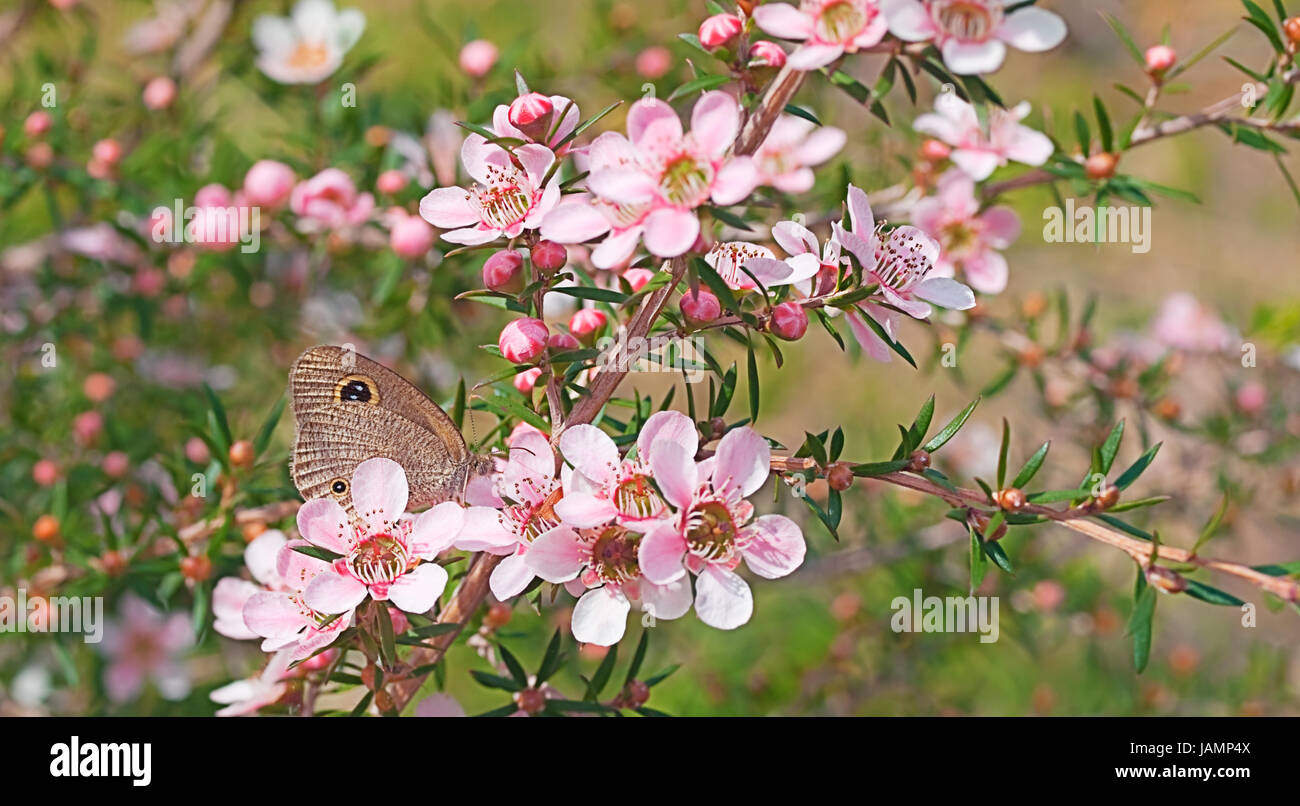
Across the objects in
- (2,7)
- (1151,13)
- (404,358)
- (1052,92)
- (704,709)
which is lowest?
(704,709)

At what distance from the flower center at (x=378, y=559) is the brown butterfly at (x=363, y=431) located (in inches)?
6.0

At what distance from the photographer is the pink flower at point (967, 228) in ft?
5.74

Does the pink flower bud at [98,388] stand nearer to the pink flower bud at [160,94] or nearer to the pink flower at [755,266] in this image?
the pink flower bud at [160,94]

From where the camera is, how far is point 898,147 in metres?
2.38

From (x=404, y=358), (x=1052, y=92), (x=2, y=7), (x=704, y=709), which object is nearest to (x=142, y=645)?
(x=404, y=358)

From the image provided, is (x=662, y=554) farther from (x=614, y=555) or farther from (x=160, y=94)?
(x=160, y=94)

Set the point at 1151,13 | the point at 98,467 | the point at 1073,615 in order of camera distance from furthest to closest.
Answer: the point at 1151,13 → the point at 1073,615 → the point at 98,467

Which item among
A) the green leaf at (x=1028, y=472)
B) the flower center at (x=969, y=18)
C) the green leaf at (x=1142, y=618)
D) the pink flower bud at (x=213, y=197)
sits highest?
the pink flower bud at (x=213, y=197)

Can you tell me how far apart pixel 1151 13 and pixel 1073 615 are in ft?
14.6

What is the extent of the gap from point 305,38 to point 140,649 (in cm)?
143

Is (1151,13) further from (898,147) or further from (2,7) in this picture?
(2,7)

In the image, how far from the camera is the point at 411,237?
5.90 feet

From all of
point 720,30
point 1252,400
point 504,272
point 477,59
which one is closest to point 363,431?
point 504,272

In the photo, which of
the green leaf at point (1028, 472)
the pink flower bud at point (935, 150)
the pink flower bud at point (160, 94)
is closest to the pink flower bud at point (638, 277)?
the green leaf at point (1028, 472)
